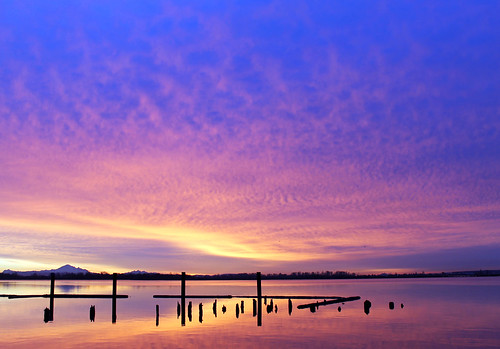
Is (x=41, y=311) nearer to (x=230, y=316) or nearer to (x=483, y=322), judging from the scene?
(x=230, y=316)

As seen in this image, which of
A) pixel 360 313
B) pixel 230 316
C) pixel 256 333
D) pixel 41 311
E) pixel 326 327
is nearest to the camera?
pixel 256 333

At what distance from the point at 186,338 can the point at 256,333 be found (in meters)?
5.43

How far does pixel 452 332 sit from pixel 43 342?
30033mm

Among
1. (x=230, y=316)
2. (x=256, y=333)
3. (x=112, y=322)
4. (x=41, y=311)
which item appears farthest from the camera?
(x=41, y=311)

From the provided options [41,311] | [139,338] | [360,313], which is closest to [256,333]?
[139,338]

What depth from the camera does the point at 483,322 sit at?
45.5m

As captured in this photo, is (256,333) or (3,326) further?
(3,326)

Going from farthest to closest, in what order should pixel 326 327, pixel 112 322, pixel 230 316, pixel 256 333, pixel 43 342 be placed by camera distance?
1. pixel 230 316
2. pixel 112 322
3. pixel 326 327
4. pixel 256 333
5. pixel 43 342

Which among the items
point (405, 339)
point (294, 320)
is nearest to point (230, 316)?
point (294, 320)

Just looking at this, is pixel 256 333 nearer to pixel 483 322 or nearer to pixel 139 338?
pixel 139 338

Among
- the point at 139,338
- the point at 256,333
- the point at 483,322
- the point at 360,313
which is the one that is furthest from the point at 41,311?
the point at 483,322

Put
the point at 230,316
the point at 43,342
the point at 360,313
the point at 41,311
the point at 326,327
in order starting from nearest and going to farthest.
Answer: the point at 43,342
the point at 326,327
the point at 230,316
the point at 360,313
the point at 41,311

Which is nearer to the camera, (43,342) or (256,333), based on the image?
(43,342)

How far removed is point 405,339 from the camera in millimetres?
35094
